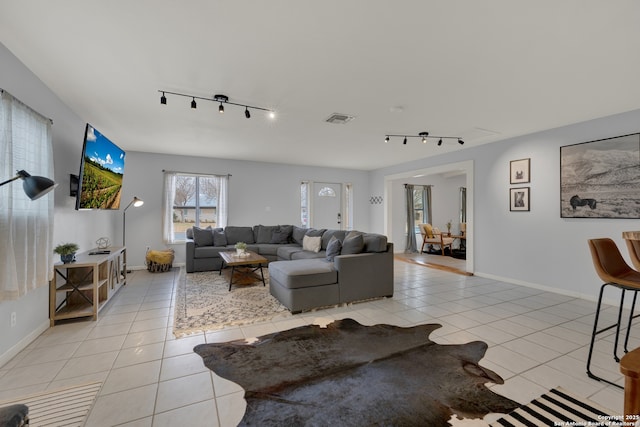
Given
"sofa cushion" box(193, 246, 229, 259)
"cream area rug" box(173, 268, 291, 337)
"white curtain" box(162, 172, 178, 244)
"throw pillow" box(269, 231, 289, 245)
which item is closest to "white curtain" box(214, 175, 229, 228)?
"white curtain" box(162, 172, 178, 244)

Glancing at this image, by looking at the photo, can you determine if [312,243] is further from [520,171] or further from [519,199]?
[520,171]

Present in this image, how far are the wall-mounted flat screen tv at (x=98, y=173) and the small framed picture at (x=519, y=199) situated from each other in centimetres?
623

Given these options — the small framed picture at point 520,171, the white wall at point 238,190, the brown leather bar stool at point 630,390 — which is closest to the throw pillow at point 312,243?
the white wall at point 238,190

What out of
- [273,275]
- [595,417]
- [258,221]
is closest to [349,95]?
[273,275]

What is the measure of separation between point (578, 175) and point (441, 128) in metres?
2.00

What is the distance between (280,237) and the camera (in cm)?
655

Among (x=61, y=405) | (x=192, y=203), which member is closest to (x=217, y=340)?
(x=61, y=405)

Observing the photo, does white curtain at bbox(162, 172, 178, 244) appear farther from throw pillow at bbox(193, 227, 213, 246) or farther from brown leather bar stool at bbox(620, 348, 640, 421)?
brown leather bar stool at bbox(620, 348, 640, 421)

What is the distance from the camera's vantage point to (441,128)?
432cm

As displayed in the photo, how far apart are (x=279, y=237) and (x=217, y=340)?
12.9ft

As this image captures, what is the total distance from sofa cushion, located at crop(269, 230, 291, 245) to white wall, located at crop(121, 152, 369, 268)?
951mm

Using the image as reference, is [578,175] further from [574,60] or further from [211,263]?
[211,263]

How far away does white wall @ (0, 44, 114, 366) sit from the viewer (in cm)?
227

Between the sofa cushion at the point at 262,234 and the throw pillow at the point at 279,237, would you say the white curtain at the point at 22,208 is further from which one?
the throw pillow at the point at 279,237
